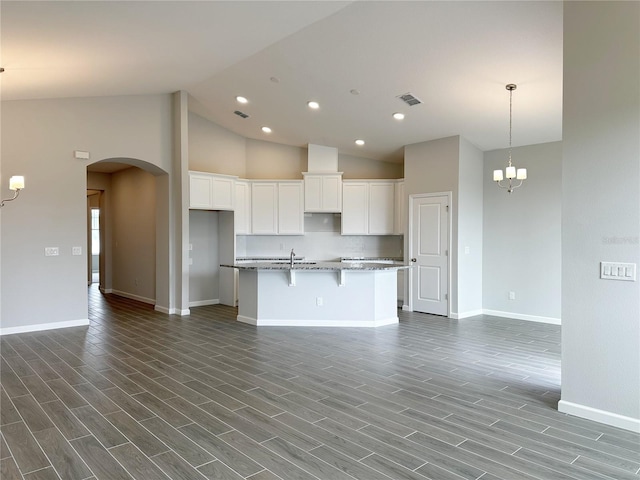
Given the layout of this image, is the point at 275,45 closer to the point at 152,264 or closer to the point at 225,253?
the point at 225,253

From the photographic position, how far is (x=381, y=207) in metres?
8.59

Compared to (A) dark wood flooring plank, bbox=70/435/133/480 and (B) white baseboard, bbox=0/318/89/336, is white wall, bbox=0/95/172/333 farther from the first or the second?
(A) dark wood flooring plank, bbox=70/435/133/480

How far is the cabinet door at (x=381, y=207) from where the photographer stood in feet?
28.1

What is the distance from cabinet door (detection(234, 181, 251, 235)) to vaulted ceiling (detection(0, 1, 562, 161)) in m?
1.70

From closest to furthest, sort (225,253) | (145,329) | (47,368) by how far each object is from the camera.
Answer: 1. (47,368)
2. (145,329)
3. (225,253)

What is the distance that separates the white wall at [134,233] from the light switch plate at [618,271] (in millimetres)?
7761

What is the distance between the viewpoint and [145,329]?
629cm

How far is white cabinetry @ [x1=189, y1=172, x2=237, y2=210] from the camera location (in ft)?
25.1

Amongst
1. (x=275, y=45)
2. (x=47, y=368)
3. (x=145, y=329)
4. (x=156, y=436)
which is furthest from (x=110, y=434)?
(x=275, y=45)

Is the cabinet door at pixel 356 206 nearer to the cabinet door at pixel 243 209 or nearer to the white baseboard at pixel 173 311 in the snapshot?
the cabinet door at pixel 243 209

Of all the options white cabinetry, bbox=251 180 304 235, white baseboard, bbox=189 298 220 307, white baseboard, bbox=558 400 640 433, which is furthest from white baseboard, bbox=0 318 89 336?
white baseboard, bbox=558 400 640 433

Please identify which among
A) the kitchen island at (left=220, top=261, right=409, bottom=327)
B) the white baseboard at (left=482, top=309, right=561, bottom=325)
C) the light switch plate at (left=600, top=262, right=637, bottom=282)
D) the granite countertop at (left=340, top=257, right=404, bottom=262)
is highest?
Answer: the light switch plate at (left=600, top=262, right=637, bottom=282)

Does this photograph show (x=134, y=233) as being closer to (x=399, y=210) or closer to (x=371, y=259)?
(x=371, y=259)

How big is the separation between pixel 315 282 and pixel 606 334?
393 centimetres
